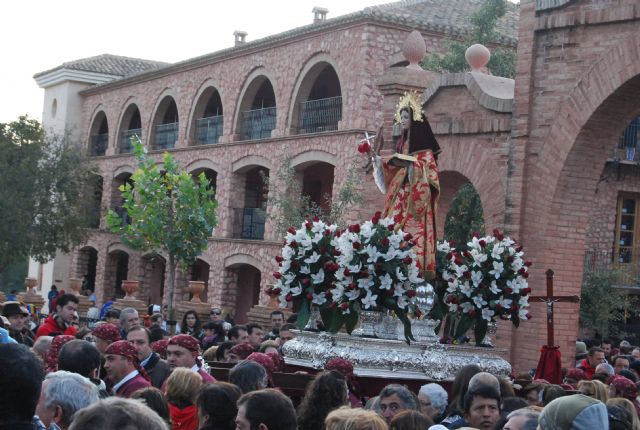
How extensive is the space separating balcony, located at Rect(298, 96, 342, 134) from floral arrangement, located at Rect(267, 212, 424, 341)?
1739 cm

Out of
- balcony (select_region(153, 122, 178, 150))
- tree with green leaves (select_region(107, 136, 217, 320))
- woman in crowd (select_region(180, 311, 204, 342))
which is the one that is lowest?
woman in crowd (select_region(180, 311, 204, 342))

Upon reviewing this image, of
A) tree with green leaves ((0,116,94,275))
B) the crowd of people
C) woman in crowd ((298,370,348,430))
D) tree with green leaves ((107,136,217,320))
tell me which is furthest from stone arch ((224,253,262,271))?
woman in crowd ((298,370,348,430))

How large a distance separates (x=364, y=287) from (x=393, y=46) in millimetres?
16889

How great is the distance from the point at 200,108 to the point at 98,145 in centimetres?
980

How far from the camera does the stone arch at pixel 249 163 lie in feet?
99.1

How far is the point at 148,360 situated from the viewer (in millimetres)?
8383

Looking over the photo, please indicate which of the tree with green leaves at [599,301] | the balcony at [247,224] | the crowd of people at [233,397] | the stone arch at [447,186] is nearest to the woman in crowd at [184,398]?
the crowd of people at [233,397]

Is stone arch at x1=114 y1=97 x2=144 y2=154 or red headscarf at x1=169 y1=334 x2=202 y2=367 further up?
stone arch at x1=114 y1=97 x2=144 y2=154

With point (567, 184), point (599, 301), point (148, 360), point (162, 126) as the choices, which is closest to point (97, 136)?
point (162, 126)

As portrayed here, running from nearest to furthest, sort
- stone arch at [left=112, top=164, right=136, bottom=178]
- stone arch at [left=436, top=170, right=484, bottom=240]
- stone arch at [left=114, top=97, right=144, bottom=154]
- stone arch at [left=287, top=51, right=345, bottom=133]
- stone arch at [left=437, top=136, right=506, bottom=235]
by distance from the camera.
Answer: stone arch at [left=437, top=136, right=506, bottom=235] → stone arch at [left=436, top=170, right=484, bottom=240] → stone arch at [left=287, top=51, right=345, bottom=133] → stone arch at [left=112, top=164, right=136, bottom=178] → stone arch at [left=114, top=97, right=144, bottom=154]

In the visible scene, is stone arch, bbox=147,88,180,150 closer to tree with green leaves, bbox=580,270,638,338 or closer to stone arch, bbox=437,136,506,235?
tree with green leaves, bbox=580,270,638,338

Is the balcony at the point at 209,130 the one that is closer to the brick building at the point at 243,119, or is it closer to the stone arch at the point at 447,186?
the brick building at the point at 243,119

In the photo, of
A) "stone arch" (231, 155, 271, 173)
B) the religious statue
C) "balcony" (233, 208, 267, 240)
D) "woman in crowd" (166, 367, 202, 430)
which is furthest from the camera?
"balcony" (233, 208, 267, 240)

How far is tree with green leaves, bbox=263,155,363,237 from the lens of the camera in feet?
78.4
